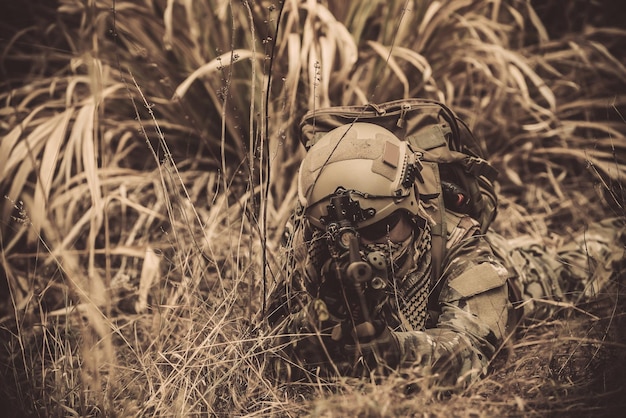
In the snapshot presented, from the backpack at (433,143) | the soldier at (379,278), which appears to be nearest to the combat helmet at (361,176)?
the soldier at (379,278)

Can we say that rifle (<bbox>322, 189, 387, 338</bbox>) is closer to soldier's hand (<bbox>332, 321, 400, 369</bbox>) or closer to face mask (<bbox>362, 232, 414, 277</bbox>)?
soldier's hand (<bbox>332, 321, 400, 369</bbox>)

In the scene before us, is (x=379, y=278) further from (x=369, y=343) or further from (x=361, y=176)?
(x=361, y=176)

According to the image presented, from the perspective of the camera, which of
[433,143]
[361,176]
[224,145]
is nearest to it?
[361,176]

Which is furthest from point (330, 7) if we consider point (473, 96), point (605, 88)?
point (605, 88)

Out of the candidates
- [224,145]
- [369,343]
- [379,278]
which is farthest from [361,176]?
[224,145]

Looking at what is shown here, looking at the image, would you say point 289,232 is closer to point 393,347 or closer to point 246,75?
point 393,347

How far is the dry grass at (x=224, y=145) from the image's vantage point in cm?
198

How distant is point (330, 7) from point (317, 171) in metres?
1.47

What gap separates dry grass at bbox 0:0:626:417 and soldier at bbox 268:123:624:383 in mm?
117

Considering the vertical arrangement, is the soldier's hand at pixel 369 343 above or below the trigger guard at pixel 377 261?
below

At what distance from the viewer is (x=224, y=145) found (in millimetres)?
3023

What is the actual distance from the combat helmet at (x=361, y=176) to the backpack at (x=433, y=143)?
12 cm

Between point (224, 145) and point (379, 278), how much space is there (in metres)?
1.65

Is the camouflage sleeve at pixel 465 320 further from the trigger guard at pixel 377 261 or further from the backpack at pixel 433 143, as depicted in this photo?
the trigger guard at pixel 377 261
